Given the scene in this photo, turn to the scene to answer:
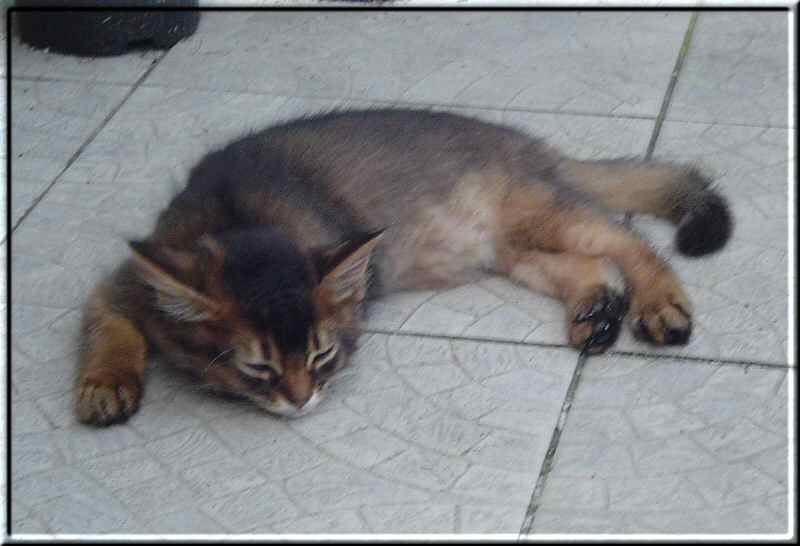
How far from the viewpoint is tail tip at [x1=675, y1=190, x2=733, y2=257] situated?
15.3ft

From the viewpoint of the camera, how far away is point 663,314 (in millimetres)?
4234

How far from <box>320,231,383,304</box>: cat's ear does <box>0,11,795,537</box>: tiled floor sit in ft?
1.16

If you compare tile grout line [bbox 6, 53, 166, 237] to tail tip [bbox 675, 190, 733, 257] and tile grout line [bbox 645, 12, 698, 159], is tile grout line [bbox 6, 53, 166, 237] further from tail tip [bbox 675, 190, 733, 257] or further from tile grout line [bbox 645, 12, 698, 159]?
tail tip [bbox 675, 190, 733, 257]

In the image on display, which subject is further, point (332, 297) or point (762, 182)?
point (762, 182)

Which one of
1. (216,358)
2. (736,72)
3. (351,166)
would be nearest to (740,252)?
(351,166)

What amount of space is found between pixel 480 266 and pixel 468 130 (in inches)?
21.8

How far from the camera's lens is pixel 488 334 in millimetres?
4348

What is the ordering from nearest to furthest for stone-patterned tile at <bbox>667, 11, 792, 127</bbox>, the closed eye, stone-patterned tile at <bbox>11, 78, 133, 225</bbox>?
1. the closed eye
2. stone-patterned tile at <bbox>11, 78, 133, 225</bbox>
3. stone-patterned tile at <bbox>667, 11, 792, 127</bbox>

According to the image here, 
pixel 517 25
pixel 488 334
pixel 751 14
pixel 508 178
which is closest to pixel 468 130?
pixel 508 178

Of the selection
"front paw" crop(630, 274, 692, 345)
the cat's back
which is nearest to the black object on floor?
the cat's back

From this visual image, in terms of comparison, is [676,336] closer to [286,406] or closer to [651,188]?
[651,188]

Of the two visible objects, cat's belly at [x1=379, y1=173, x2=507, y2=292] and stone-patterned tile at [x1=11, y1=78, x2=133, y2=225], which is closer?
cat's belly at [x1=379, y1=173, x2=507, y2=292]

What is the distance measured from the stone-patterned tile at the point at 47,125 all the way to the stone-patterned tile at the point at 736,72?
2688mm

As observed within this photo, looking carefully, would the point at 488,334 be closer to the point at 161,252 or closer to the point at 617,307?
the point at 617,307
